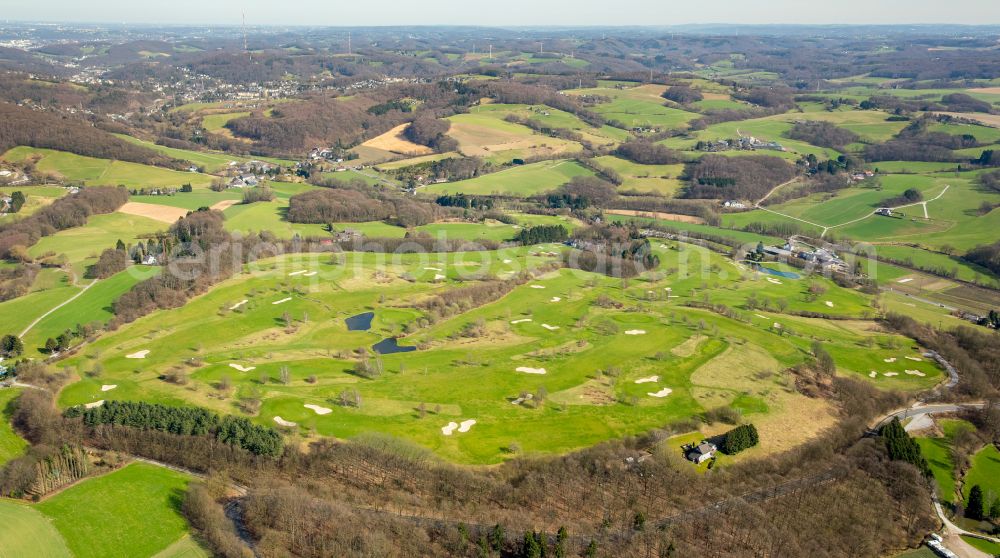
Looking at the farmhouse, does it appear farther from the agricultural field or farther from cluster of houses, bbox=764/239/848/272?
cluster of houses, bbox=764/239/848/272

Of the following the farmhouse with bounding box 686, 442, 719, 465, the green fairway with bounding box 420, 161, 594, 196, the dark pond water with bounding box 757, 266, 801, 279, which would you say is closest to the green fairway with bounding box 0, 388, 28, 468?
the farmhouse with bounding box 686, 442, 719, 465

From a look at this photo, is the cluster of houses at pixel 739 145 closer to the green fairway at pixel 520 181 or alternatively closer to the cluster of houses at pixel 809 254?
the green fairway at pixel 520 181

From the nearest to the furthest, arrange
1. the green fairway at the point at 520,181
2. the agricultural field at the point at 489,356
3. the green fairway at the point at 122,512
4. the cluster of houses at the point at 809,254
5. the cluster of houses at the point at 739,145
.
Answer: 1. the green fairway at the point at 122,512
2. the agricultural field at the point at 489,356
3. the cluster of houses at the point at 809,254
4. the green fairway at the point at 520,181
5. the cluster of houses at the point at 739,145

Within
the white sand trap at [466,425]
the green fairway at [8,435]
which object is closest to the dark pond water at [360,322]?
the white sand trap at [466,425]

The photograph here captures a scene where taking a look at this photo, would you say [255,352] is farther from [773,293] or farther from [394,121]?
[394,121]

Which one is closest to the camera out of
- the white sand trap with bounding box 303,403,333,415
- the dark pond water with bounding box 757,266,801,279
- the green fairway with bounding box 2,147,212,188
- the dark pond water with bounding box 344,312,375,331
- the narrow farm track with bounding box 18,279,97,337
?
the white sand trap with bounding box 303,403,333,415
